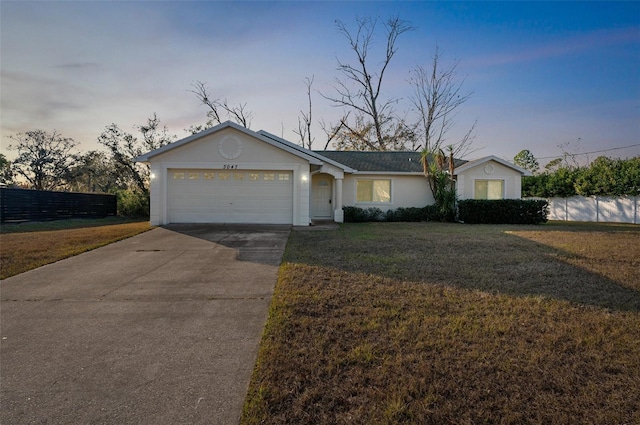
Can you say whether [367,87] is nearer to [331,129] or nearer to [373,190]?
[331,129]

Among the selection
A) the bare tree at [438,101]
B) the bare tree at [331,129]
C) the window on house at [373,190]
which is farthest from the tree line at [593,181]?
the bare tree at [331,129]

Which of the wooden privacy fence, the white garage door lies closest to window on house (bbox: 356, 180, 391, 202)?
the white garage door

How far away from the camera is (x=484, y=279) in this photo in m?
5.52

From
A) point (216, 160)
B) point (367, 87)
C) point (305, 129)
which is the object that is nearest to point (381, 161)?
point (216, 160)

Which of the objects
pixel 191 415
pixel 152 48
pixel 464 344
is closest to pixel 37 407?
pixel 191 415

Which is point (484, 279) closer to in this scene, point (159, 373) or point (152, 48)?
point (159, 373)

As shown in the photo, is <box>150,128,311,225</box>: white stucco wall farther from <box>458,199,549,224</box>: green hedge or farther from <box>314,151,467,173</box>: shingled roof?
<box>458,199,549,224</box>: green hedge

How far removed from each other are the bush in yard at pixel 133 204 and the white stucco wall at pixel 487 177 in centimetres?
1929

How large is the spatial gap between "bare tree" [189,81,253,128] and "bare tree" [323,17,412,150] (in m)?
7.72

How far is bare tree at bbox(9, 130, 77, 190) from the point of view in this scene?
27109mm

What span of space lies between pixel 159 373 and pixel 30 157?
34815mm

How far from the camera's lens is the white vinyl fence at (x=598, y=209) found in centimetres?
1836

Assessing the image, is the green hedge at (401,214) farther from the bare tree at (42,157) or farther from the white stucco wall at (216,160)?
the bare tree at (42,157)

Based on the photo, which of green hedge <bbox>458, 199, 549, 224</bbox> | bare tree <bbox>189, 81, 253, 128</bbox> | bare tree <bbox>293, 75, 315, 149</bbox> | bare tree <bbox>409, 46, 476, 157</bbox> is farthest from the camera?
bare tree <bbox>293, 75, 315, 149</bbox>
